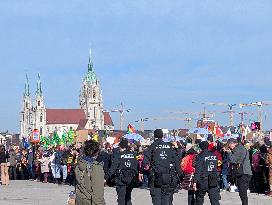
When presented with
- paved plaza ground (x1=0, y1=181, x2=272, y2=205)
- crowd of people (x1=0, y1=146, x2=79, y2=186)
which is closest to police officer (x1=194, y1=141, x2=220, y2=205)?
paved plaza ground (x1=0, y1=181, x2=272, y2=205)

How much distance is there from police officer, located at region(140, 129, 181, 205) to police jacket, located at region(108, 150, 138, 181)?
987 millimetres

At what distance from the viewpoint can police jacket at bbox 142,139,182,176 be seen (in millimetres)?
13516

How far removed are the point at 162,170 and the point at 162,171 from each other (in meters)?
0.02

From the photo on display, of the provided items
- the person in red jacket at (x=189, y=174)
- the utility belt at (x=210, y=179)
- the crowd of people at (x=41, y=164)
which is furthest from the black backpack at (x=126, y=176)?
the crowd of people at (x=41, y=164)

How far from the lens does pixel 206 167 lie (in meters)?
13.8

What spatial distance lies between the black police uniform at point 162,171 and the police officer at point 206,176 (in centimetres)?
43

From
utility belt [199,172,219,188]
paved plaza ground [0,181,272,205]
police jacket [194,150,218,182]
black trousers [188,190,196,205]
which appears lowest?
paved plaza ground [0,181,272,205]

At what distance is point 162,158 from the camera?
1351 centimetres

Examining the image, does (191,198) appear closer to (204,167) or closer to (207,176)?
(207,176)

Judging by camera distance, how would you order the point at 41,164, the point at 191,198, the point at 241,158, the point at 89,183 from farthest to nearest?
the point at 41,164, the point at 241,158, the point at 191,198, the point at 89,183

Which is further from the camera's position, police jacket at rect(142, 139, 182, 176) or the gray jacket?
the gray jacket

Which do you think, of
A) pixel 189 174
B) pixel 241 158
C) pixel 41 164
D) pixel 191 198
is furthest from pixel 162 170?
pixel 41 164

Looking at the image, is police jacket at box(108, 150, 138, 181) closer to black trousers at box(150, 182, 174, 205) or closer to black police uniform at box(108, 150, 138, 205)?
black police uniform at box(108, 150, 138, 205)

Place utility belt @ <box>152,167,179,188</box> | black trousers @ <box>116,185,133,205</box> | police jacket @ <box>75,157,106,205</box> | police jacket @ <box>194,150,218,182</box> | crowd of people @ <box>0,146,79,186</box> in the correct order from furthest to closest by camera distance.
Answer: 1. crowd of people @ <box>0,146,79,186</box>
2. black trousers @ <box>116,185,133,205</box>
3. police jacket @ <box>194,150,218,182</box>
4. utility belt @ <box>152,167,179,188</box>
5. police jacket @ <box>75,157,106,205</box>
